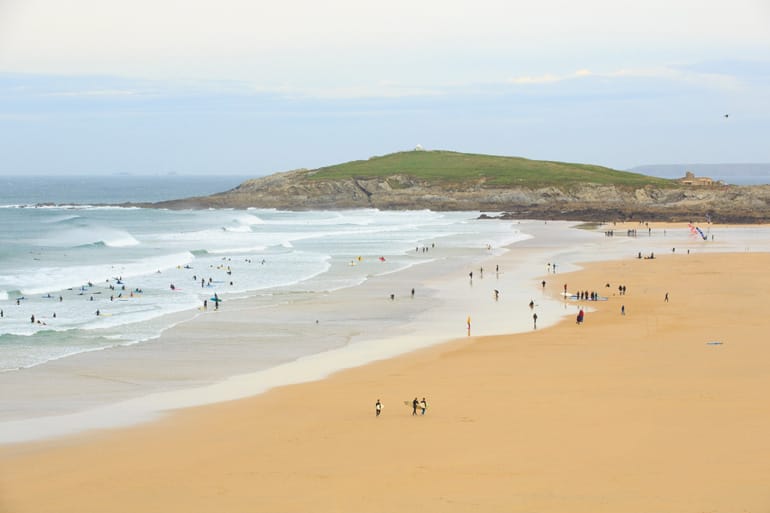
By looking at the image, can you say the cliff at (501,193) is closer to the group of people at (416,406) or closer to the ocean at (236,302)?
the ocean at (236,302)

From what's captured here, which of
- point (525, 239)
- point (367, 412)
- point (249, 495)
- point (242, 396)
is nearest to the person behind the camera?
point (249, 495)

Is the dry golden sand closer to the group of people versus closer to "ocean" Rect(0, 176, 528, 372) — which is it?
the group of people

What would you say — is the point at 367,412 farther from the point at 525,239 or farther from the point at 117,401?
the point at 525,239

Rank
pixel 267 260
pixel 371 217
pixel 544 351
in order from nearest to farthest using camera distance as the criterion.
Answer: pixel 544 351 → pixel 267 260 → pixel 371 217

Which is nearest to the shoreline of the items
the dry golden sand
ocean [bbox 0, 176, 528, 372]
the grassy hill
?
the dry golden sand

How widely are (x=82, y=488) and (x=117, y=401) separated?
20.4ft

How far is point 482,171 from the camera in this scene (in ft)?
473

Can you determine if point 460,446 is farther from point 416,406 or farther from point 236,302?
point 236,302

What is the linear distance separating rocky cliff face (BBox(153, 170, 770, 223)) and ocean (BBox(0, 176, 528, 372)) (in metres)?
12.6

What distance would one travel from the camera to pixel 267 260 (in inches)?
2207

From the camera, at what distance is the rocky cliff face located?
328 ft

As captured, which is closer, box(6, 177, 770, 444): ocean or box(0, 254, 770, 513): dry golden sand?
box(0, 254, 770, 513): dry golden sand

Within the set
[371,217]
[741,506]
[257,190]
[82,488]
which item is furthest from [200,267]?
[257,190]

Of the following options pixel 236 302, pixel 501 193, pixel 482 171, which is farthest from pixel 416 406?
pixel 482 171
